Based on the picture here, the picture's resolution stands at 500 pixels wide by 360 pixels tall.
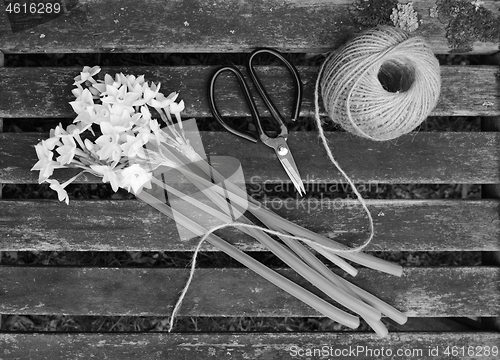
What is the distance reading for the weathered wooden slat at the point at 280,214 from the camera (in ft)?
3.34

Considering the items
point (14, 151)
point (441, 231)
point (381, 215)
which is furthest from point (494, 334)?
point (14, 151)

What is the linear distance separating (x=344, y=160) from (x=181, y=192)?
37 centimetres

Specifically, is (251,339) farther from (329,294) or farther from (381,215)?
(381,215)

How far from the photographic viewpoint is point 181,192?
3.24 feet

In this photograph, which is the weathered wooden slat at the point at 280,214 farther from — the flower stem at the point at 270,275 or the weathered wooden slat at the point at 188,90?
the weathered wooden slat at the point at 188,90

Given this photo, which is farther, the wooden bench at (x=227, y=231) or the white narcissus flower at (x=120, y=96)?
the wooden bench at (x=227, y=231)

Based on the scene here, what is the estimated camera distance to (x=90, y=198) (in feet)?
3.48

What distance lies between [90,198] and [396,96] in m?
0.70

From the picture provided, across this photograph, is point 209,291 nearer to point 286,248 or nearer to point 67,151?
point 286,248

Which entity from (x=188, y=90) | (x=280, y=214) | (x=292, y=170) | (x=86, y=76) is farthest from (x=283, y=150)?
(x=86, y=76)

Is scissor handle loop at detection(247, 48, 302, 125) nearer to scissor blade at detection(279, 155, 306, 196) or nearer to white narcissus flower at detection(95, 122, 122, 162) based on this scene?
scissor blade at detection(279, 155, 306, 196)

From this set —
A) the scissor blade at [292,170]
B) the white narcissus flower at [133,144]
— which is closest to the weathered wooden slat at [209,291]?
the scissor blade at [292,170]

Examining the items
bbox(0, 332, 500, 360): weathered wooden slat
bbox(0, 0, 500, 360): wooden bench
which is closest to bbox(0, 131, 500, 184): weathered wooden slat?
bbox(0, 0, 500, 360): wooden bench

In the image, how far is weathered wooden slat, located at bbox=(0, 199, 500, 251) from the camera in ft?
3.34
